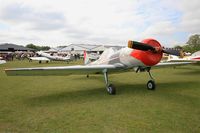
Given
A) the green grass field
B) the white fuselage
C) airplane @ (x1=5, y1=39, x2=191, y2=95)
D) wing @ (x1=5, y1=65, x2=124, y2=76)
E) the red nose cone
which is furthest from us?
the white fuselage

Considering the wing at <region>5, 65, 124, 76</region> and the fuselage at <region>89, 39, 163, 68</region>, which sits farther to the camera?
the fuselage at <region>89, 39, 163, 68</region>

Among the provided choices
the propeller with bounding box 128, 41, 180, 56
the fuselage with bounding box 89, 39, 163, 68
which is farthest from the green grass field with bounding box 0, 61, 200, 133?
the propeller with bounding box 128, 41, 180, 56

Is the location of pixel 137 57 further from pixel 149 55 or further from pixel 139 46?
pixel 139 46

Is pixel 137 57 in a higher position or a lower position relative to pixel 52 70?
higher

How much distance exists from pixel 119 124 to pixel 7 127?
2.54m

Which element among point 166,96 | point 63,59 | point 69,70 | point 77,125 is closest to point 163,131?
point 77,125

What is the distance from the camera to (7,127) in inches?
189

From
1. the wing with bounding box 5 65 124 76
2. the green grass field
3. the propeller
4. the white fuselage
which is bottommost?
the green grass field

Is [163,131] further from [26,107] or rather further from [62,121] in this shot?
[26,107]

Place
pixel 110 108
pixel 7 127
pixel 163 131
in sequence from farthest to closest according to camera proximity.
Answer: pixel 110 108
pixel 7 127
pixel 163 131

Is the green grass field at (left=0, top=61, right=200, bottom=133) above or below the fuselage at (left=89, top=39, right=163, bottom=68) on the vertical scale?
below

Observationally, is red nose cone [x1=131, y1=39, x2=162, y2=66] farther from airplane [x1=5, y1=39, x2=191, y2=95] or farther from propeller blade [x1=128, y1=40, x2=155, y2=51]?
propeller blade [x1=128, y1=40, x2=155, y2=51]

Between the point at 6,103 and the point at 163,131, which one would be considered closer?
the point at 163,131

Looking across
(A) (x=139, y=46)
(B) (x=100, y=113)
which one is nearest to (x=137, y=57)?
(A) (x=139, y=46)
